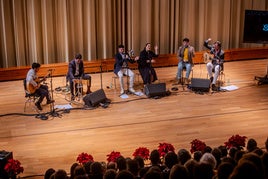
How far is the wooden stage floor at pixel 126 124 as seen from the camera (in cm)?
870

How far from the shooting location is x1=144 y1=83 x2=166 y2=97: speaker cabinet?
37.2ft

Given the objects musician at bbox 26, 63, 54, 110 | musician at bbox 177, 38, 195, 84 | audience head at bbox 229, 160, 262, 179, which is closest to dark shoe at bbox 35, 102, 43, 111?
musician at bbox 26, 63, 54, 110

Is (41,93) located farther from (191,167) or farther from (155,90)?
(191,167)

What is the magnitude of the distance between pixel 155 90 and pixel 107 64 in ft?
8.64

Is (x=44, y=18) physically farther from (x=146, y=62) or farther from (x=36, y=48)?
(x=146, y=62)

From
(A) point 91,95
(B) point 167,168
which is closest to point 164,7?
(A) point 91,95

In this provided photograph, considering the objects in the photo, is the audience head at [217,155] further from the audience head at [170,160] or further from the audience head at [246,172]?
the audience head at [246,172]

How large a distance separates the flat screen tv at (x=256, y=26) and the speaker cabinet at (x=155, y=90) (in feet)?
8.89

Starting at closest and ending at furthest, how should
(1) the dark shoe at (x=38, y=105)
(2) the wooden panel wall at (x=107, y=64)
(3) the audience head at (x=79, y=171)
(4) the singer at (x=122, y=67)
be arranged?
(3) the audience head at (x=79, y=171)
(1) the dark shoe at (x=38, y=105)
(4) the singer at (x=122, y=67)
(2) the wooden panel wall at (x=107, y=64)

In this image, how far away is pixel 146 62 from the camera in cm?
1193

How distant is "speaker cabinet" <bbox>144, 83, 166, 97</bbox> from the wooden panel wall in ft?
3.85

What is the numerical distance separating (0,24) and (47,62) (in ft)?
5.25

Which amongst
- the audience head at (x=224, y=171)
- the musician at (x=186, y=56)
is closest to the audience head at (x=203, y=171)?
the audience head at (x=224, y=171)

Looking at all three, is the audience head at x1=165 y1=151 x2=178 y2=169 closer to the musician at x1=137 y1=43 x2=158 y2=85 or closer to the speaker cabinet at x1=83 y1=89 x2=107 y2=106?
the speaker cabinet at x1=83 y1=89 x2=107 y2=106
